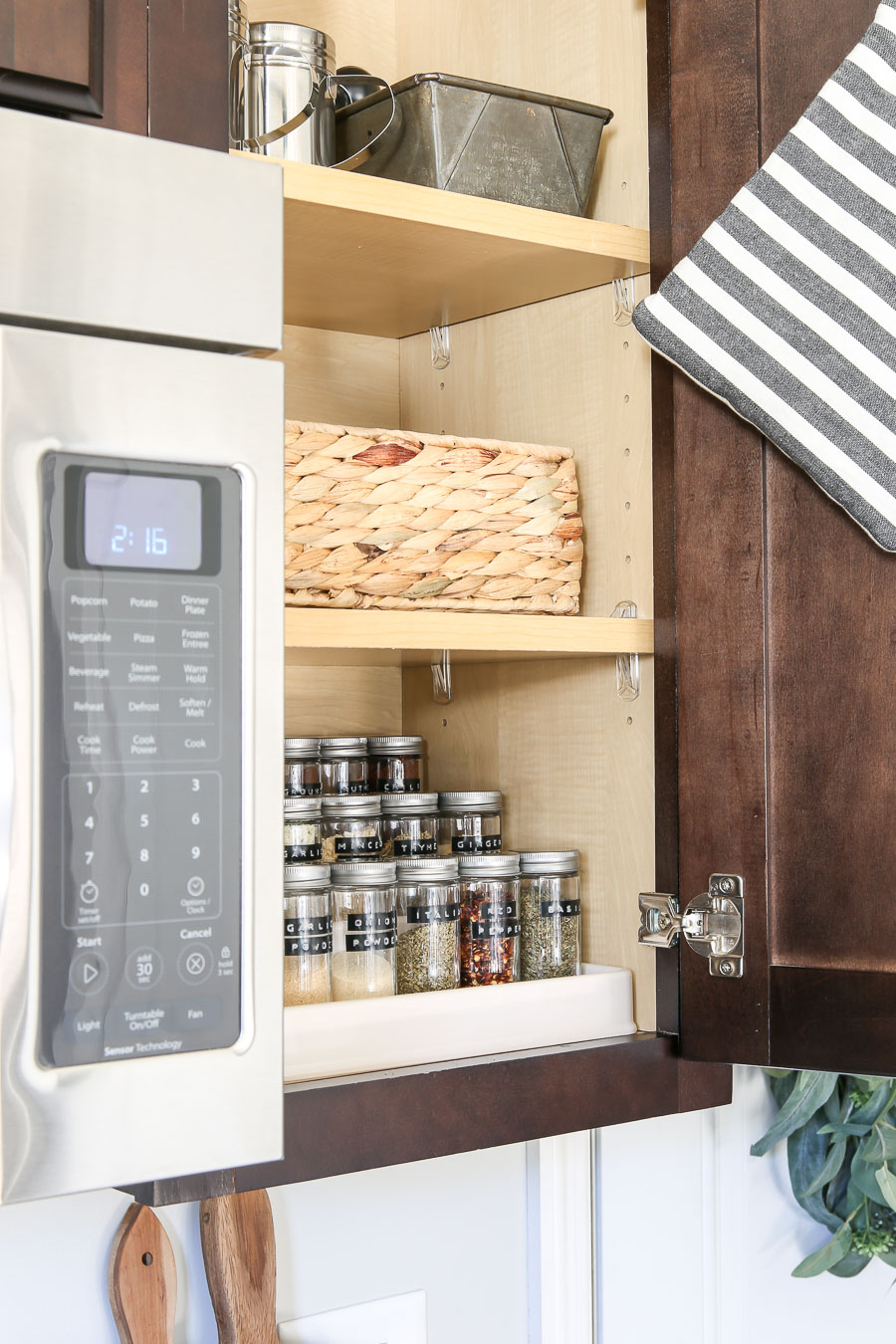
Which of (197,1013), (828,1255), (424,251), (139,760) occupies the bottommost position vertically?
(828,1255)

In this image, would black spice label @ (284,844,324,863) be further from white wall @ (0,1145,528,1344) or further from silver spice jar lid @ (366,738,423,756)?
white wall @ (0,1145,528,1344)

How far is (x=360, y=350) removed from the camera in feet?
4.53

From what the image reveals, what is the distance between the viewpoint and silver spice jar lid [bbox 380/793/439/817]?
114 centimetres

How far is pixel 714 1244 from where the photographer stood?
156 cm

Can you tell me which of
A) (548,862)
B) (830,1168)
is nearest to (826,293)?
(548,862)

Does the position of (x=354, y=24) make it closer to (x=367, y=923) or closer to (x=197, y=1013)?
(x=367, y=923)

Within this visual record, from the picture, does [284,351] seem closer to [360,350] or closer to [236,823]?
[360,350]

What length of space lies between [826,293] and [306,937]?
1.89ft

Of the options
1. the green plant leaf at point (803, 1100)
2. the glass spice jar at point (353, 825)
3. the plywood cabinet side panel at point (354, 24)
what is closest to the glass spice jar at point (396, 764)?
the glass spice jar at point (353, 825)

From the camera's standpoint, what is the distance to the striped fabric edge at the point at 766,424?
88cm

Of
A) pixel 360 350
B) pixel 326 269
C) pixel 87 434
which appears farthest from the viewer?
pixel 360 350

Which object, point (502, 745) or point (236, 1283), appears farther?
point (502, 745)

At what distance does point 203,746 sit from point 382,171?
0.75 m

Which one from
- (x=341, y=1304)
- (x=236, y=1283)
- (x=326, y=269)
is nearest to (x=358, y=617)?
(x=326, y=269)
